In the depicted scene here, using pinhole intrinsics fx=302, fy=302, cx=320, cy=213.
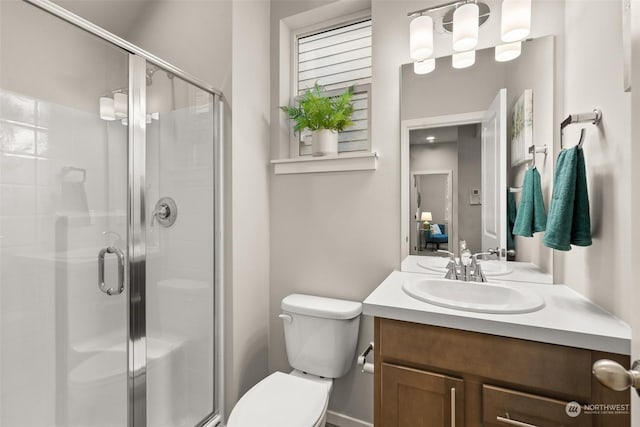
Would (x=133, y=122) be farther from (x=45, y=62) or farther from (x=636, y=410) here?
(x=636, y=410)

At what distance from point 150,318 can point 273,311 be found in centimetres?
72

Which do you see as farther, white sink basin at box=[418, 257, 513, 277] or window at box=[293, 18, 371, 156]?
window at box=[293, 18, 371, 156]

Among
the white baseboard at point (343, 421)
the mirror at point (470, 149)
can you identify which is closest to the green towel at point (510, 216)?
the mirror at point (470, 149)

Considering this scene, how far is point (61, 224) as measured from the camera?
1.15m

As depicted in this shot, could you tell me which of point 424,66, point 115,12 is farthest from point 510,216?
point 115,12

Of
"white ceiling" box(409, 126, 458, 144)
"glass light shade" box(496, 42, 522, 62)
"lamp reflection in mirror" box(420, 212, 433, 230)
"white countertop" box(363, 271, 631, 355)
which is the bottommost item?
"white countertop" box(363, 271, 631, 355)

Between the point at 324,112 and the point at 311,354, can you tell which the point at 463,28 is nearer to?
the point at 324,112

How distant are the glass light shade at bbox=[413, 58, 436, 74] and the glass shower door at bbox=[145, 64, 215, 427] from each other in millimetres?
1060

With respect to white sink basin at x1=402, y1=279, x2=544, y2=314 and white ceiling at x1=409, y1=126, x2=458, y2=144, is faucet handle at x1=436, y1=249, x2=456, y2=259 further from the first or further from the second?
white ceiling at x1=409, y1=126, x2=458, y2=144

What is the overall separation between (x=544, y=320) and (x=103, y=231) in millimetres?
1626

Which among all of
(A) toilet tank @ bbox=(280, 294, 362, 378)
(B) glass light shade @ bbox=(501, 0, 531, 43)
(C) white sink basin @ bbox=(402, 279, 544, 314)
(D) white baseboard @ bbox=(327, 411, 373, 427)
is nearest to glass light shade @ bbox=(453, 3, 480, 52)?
(B) glass light shade @ bbox=(501, 0, 531, 43)

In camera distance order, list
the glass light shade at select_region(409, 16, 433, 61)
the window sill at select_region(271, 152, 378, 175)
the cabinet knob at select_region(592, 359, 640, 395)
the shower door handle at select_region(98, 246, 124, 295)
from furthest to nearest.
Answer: the window sill at select_region(271, 152, 378, 175), the glass light shade at select_region(409, 16, 433, 61), the shower door handle at select_region(98, 246, 124, 295), the cabinet knob at select_region(592, 359, 640, 395)

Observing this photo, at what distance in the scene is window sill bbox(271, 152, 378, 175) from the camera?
161cm

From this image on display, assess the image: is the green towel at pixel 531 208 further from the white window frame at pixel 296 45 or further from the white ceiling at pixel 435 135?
the white window frame at pixel 296 45
